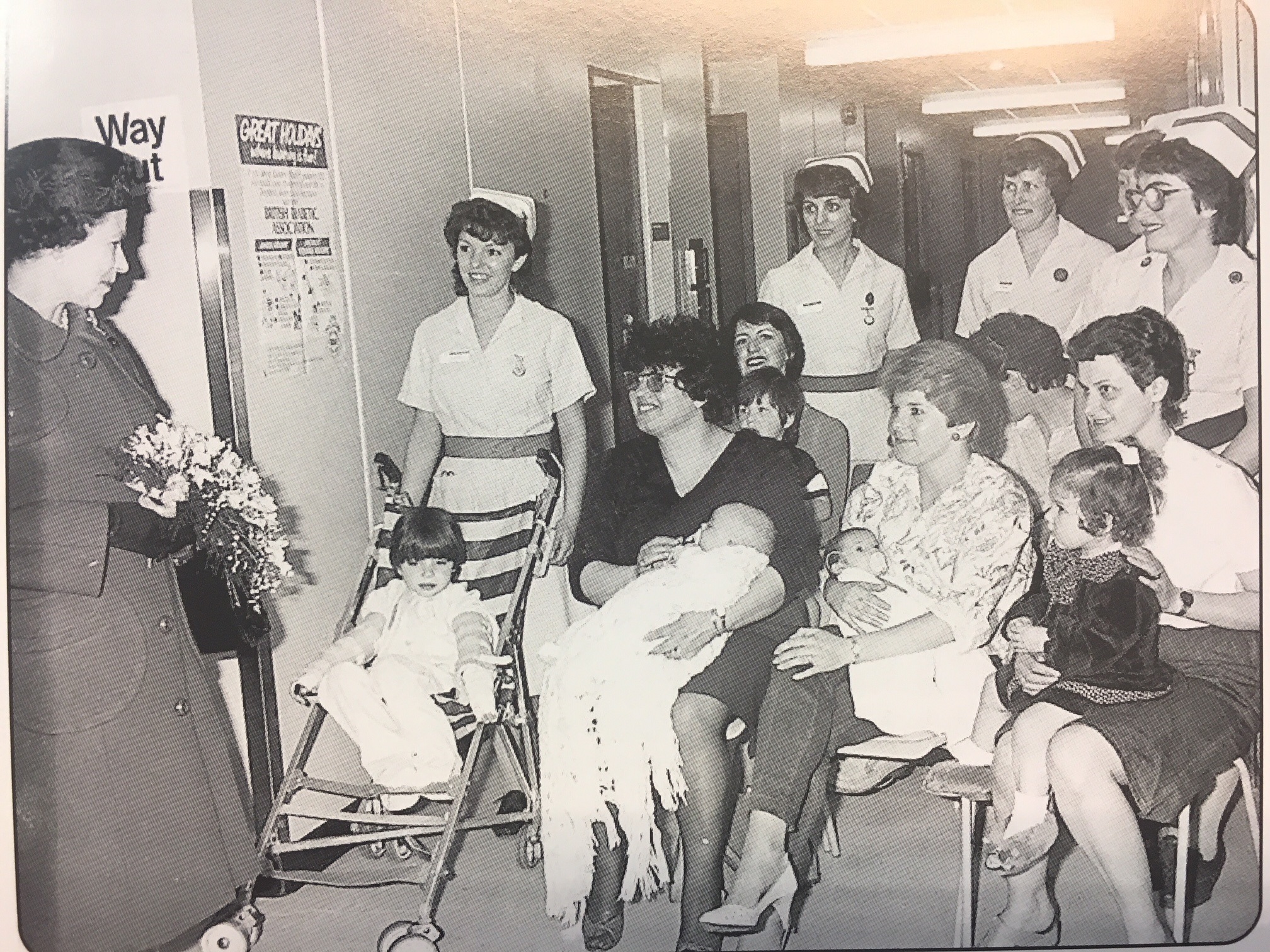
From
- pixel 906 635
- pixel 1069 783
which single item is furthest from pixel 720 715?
pixel 1069 783

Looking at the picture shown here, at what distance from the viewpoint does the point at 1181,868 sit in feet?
6.57

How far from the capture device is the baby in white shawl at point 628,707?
2.00 m

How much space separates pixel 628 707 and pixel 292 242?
2.77ft

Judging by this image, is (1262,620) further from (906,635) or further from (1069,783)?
(906,635)

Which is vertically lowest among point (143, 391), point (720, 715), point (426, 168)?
point (720, 715)

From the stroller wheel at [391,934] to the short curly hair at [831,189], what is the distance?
3.93 feet

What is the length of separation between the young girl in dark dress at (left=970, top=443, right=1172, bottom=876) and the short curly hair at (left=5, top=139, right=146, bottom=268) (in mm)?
1426

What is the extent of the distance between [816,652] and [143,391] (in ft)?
3.48

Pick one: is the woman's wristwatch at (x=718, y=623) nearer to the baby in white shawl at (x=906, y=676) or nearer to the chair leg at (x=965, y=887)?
the baby in white shawl at (x=906, y=676)

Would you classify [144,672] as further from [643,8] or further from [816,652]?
[643,8]

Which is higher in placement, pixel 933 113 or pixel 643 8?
pixel 643 8

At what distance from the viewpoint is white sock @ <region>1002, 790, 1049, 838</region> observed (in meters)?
2.01

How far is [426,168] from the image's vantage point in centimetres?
196

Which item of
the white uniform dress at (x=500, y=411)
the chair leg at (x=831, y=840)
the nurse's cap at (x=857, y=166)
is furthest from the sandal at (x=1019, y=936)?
the nurse's cap at (x=857, y=166)
